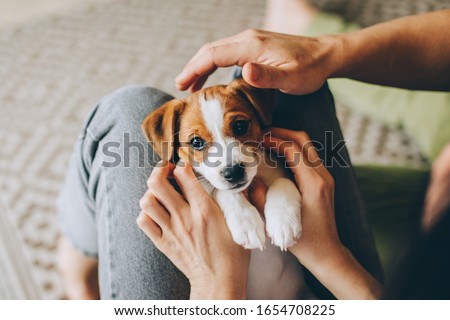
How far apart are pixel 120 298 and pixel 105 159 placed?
31 cm

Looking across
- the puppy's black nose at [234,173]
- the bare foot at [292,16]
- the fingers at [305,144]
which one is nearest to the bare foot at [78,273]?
the puppy's black nose at [234,173]

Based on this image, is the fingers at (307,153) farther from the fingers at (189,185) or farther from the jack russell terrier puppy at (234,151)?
the fingers at (189,185)

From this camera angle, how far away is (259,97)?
968mm

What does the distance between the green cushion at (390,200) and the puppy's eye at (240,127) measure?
42 cm

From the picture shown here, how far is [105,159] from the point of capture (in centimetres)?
102

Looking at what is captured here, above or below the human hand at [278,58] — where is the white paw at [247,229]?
Result: below

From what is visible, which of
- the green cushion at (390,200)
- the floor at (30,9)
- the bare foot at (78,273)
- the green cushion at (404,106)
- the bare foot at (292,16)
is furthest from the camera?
the floor at (30,9)

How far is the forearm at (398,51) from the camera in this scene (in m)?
1.01

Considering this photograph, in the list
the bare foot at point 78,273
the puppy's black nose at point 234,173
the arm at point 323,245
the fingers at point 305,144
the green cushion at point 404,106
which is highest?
the fingers at point 305,144

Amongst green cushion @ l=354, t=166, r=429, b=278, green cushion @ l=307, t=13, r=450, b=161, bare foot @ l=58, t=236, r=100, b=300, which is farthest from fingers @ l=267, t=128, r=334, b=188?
green cushion @ l=307, t=13, r=450, b=161

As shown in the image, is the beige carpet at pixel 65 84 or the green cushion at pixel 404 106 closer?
the beige carpet at pixel 65 84

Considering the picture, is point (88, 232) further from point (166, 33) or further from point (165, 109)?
point (166, 33)

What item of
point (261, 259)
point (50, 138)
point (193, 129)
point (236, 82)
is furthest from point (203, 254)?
point (50, 138)

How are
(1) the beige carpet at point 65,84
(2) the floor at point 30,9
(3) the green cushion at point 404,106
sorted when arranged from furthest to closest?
(2) the floor at point 30,9 < (3) the green cushion at point 404,106 < (1) the beige carpet at point 65,84
